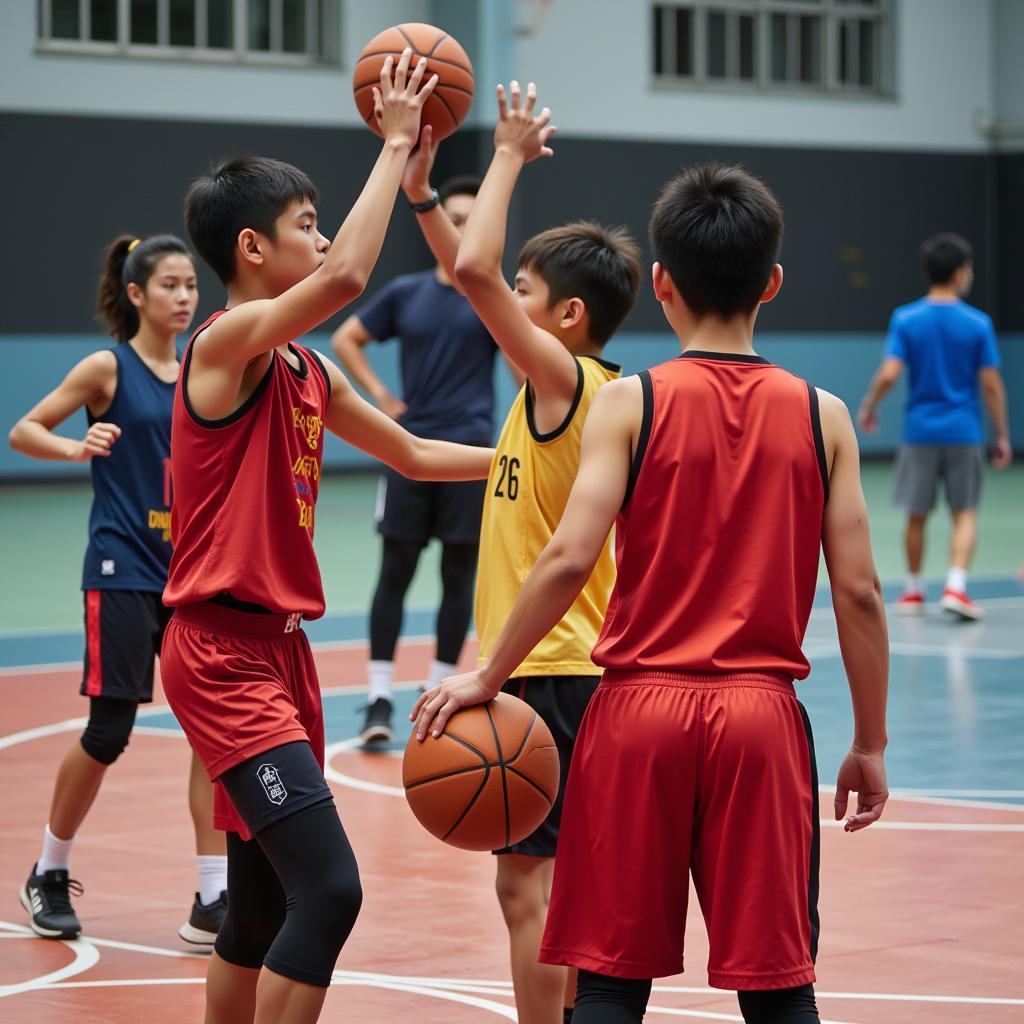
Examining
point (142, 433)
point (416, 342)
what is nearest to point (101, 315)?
point (142, 433)

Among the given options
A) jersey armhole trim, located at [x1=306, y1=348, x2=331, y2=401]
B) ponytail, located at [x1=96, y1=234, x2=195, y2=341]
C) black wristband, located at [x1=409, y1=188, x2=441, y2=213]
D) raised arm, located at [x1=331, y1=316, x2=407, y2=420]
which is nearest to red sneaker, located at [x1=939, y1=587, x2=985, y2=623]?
raised arm, located at [x1=331, y1=316, x2=407, y2=420]

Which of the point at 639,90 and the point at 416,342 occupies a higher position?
the point at 639,90

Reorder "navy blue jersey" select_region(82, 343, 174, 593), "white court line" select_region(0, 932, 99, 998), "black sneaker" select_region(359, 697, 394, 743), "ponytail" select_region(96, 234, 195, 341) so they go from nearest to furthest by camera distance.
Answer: "white court line" select_region(0, 932, 99, 998) → "navy blue jersey" select_region(82, 343, 174, 593) → "ponytail" select_region(96, 234, 195, 341) → "black sneaker" select_region(359, 697, 394, 743)

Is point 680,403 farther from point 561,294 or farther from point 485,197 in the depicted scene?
point 561,294

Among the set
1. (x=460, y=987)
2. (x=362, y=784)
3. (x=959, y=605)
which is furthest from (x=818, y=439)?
(x=959, y=605)

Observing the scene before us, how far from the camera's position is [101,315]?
5770 mm

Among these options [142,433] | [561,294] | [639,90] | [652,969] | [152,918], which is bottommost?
[152,918]

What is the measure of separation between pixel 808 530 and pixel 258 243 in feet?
4.06

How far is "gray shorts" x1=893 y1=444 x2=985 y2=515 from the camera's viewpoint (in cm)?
1181

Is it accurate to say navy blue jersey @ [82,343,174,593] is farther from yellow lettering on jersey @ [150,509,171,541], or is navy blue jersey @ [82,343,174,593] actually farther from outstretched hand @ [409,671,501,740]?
outstretched hand @ [409,671,501,740]

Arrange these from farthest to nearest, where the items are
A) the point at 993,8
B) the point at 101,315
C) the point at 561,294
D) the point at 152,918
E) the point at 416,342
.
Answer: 1. the point at 993,8
2. the point at 416,342
3. the point at 101,315
4. the point at 152,918
5. the point at 561,294

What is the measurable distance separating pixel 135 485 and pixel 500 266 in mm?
2278

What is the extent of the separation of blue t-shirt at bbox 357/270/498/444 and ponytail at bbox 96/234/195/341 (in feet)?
8.87

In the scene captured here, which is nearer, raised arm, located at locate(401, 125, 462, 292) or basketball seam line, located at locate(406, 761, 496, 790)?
basketball seam line, located at locate(406, 761, 496, 790)
